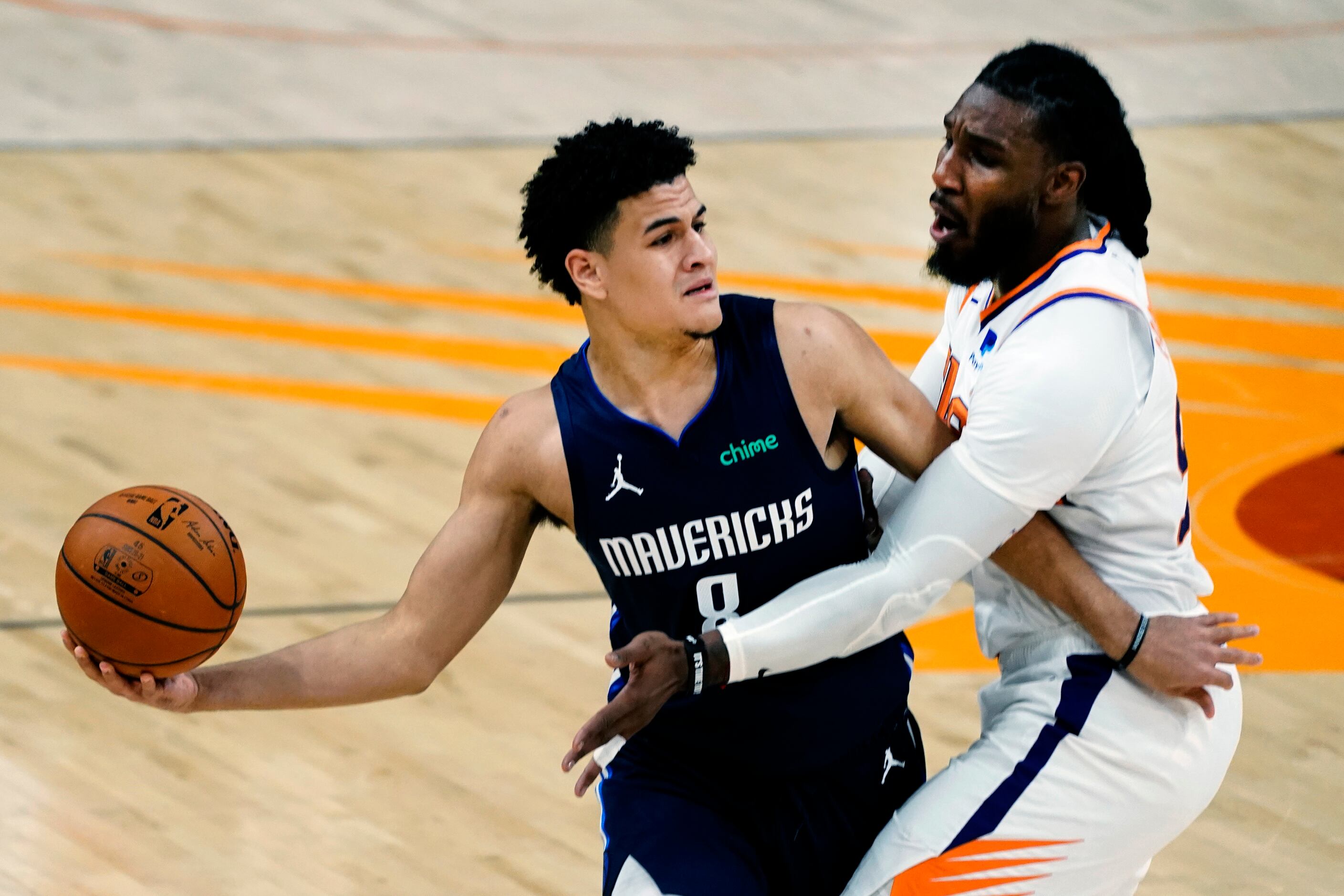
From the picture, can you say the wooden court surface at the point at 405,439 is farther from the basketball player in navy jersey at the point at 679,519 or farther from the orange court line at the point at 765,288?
the basketball player in navy jersey at the point at 679,519

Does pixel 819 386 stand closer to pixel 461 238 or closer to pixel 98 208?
pixel 461 238

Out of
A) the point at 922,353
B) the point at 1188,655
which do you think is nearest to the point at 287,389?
the point at 922,353

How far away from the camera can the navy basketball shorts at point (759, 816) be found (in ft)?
11.6

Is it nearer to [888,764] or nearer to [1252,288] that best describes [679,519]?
[888,764]

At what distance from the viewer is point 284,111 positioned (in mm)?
10266

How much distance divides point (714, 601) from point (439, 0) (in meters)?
9.51

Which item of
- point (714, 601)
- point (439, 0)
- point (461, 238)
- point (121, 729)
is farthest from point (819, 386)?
point (439, 0)

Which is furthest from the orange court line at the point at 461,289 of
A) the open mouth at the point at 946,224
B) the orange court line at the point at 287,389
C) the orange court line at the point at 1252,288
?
the open mouth at the point at 946,224

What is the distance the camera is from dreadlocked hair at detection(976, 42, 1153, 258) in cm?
353

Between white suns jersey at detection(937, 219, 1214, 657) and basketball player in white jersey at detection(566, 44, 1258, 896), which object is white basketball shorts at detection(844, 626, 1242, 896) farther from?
white suns jersey at detection(937, 219, 1214, 657)

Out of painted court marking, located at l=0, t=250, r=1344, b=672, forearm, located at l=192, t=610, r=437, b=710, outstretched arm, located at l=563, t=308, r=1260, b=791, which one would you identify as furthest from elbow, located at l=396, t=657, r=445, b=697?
painted court marking, located at l=0, t=250, r=1344, b=672

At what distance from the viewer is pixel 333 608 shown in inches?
235

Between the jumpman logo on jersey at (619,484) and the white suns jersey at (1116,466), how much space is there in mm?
651

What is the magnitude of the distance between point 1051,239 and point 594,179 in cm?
93
